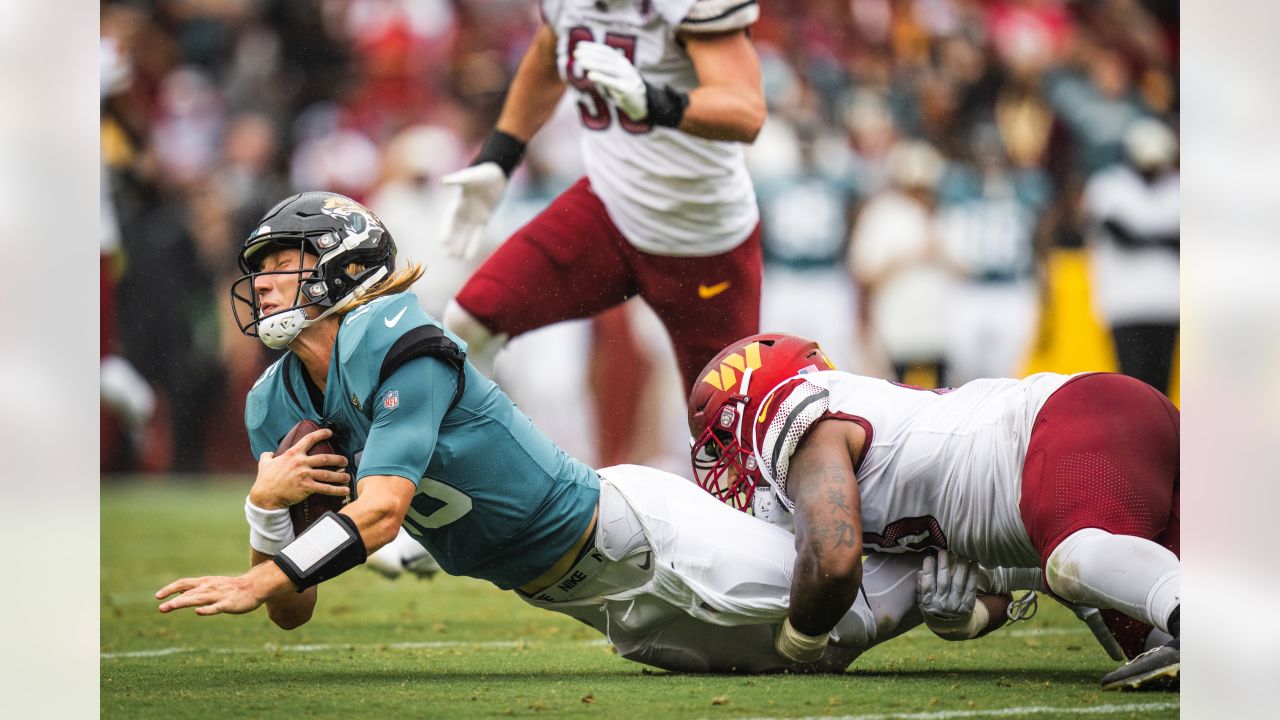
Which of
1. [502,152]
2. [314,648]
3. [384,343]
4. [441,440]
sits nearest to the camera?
[384,343]

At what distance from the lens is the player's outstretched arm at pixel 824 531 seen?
275 cm

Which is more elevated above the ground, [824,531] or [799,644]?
[824,531]

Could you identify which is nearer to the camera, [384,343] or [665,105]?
[384,343]

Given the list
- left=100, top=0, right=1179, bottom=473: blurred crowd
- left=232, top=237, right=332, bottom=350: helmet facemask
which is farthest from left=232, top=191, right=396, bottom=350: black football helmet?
left=100, top=0, right=1179, bottom=473: blurred crowd

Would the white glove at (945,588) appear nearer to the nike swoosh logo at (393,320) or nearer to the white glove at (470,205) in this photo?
the nike swoosh logo at (393,320)

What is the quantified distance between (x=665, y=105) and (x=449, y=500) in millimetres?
1250

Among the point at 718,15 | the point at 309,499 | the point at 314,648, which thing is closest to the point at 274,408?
the point at 309,499

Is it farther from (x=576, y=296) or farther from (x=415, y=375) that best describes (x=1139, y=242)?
(x=415, y=375)

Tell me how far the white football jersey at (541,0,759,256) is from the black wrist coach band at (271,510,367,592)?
166 centimetres

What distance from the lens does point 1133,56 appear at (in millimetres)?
6043

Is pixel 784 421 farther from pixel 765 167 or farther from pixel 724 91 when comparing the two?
pixel 765 167

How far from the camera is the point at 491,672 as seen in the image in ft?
10.5

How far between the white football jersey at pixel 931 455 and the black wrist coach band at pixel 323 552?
2.64 feet
